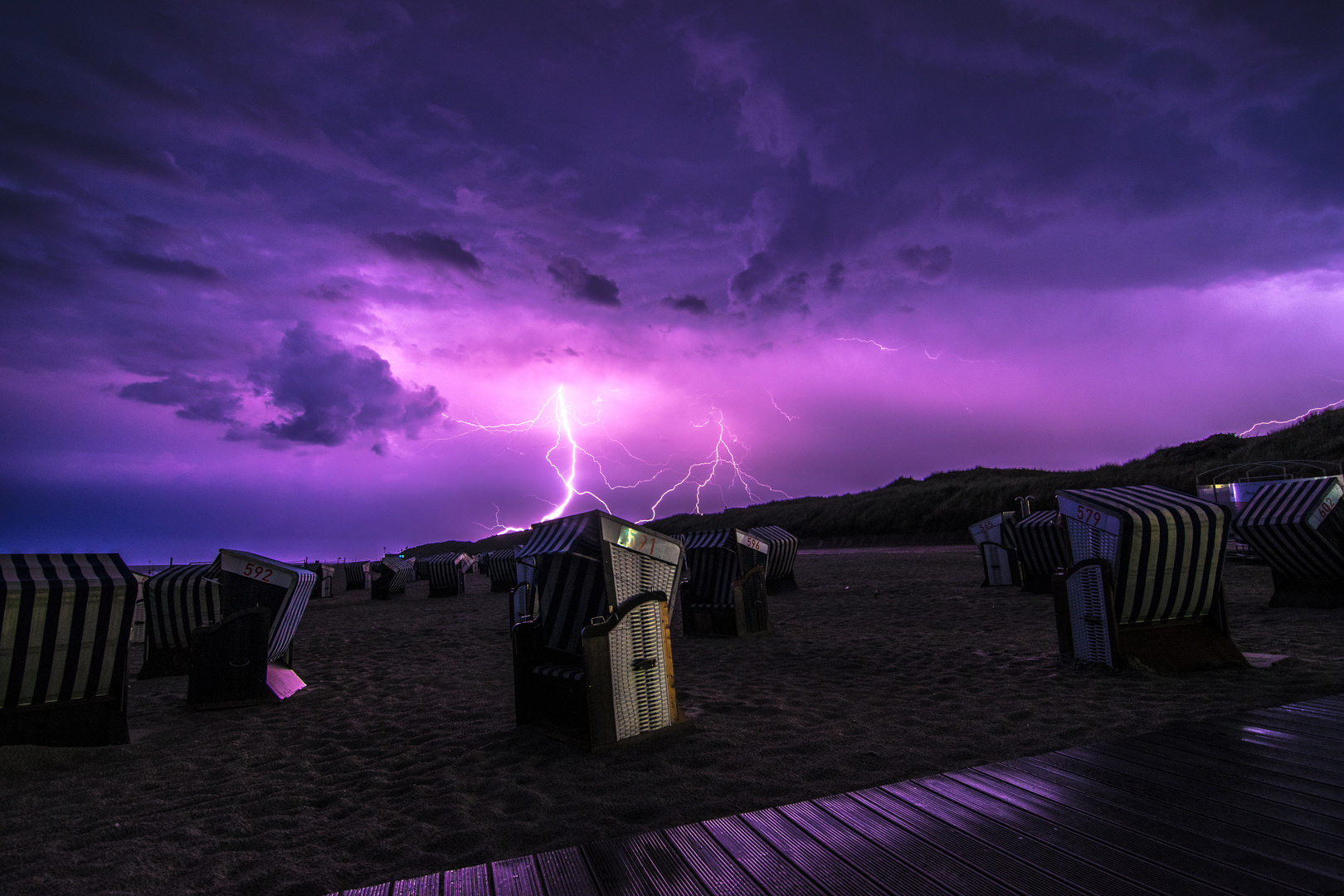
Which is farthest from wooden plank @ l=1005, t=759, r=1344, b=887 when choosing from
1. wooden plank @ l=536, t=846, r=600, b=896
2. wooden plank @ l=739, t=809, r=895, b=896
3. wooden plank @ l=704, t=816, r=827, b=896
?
wooden plank @ l=536, t=846, r=600, b=896

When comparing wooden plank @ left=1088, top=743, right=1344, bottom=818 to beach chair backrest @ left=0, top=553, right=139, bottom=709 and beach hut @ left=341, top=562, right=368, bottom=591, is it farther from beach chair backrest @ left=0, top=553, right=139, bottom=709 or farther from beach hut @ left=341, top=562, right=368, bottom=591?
beach hut @ left=341, top=562, right=368, bottom=591

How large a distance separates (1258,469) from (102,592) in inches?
1439

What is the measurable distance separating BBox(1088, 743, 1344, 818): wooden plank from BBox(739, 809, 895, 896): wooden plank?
1785 mm

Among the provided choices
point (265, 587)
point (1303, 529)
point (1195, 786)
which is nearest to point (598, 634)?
point (1195, 786)

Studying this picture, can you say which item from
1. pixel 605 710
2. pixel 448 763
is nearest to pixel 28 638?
pixel 448 763

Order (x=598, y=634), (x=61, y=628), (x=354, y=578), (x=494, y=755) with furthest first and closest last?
1. (x=354, y=578)
2. (x=61, y=628)
3. (x=494, y=755)
4. (x=598, y=634)

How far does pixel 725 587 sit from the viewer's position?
9859 mm

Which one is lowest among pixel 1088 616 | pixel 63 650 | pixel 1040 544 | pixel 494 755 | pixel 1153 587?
pixel 494 755

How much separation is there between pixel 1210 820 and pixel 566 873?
2453 millimetres

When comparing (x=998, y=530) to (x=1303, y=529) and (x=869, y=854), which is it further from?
(x=869, y=854)

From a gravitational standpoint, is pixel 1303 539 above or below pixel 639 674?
above

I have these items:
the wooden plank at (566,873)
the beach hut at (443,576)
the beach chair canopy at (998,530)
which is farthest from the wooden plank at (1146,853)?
the beach hut at (443,576)

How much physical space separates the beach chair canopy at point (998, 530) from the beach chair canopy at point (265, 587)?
12220 mm

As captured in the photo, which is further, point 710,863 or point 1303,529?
point 1303,529
